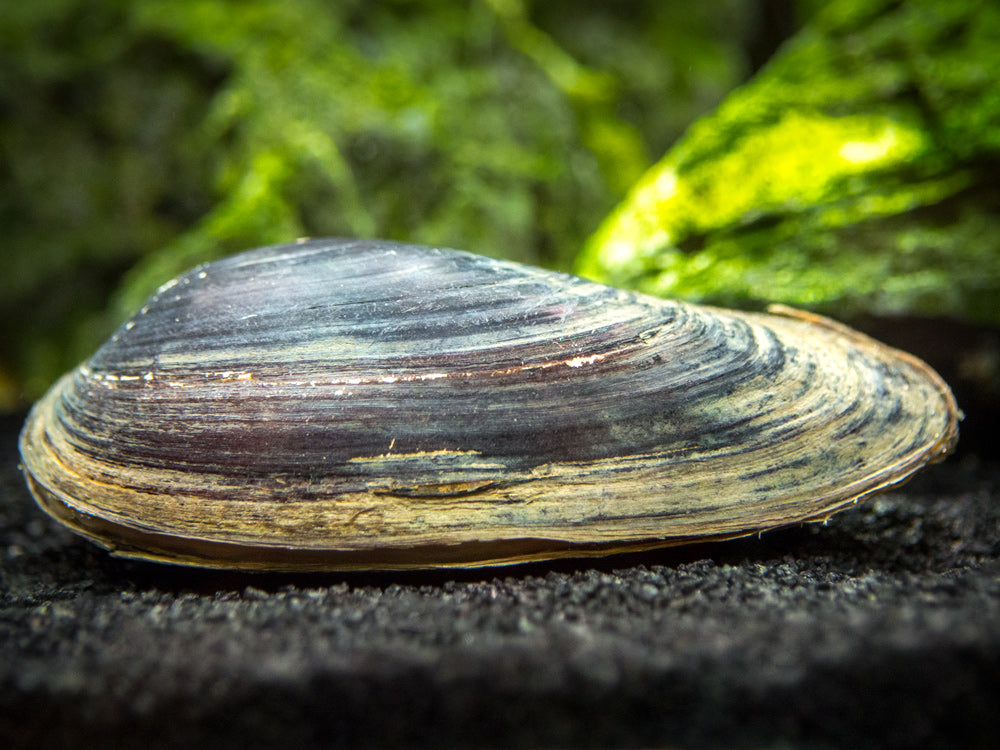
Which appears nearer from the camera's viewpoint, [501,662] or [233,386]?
[501,662]

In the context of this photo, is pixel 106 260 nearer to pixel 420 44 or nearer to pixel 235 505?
pixel 420 44

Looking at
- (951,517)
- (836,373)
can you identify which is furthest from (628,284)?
(951,517)

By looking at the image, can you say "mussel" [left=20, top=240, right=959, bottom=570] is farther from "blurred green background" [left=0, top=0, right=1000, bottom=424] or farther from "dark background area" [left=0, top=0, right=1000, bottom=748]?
"blurred green background" [left=0, top=0, right=1000, bottom=424]

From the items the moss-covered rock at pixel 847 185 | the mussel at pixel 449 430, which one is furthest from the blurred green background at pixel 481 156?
the mussel at pixel 449 430

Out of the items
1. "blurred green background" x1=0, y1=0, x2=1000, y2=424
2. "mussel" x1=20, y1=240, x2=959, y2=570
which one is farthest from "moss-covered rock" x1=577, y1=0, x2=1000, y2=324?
"mussel" x1=20, y1=240, x2=959, y2=570

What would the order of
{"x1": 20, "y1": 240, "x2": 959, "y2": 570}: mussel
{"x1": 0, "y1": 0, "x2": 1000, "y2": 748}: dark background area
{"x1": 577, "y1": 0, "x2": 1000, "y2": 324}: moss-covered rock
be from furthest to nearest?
1. {"x1": 577, "y1": 0, "x2": 1000, "y2": 324}: moss-covered rock
2. {"x1": 20, "y1": 240, "x2": 959, "y2": 570}: mussel
3. {"x1": 0, "y1": 0, "x2": 1000, "y2": 748}: dark background area

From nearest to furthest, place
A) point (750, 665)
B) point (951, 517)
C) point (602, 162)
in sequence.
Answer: point (750, 665)
point (951, 517)
point (602, 162)

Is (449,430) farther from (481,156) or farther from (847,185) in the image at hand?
(481,156)

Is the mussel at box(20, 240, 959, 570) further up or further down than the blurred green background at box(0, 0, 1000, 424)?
further down
